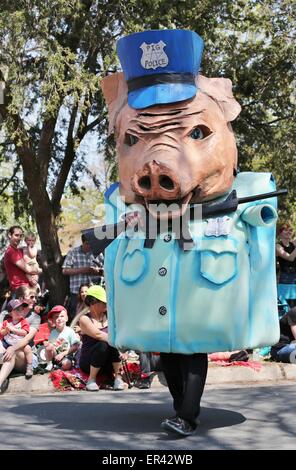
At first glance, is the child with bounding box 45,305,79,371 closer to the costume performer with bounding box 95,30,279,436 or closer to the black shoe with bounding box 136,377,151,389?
the black shoe with bounding box 136,377,151,389

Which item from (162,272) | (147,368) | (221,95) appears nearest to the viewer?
(162,272)

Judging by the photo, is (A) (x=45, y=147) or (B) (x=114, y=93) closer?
(B) (x=114, y=93)

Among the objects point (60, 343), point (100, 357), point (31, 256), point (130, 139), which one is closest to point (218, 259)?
point (130, 139)

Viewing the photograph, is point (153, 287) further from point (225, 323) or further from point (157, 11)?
point (157, 11)

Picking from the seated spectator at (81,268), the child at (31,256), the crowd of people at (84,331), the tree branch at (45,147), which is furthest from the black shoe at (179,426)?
the tree branch at (45,147)

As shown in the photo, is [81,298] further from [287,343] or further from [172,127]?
[172,127]

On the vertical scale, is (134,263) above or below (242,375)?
above

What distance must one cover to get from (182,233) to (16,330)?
3.35 metres

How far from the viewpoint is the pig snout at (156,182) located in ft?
19.3

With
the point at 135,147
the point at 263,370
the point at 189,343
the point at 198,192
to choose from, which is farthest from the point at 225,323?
the point at 263,370

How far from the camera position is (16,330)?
29.1 feet

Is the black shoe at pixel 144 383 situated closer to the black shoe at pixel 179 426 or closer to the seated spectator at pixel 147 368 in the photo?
the seated spectator at pixel 147 368

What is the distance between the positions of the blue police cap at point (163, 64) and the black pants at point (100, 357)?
9.89ft

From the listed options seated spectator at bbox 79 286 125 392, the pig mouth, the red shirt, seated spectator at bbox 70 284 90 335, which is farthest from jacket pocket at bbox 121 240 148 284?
the red shirt
